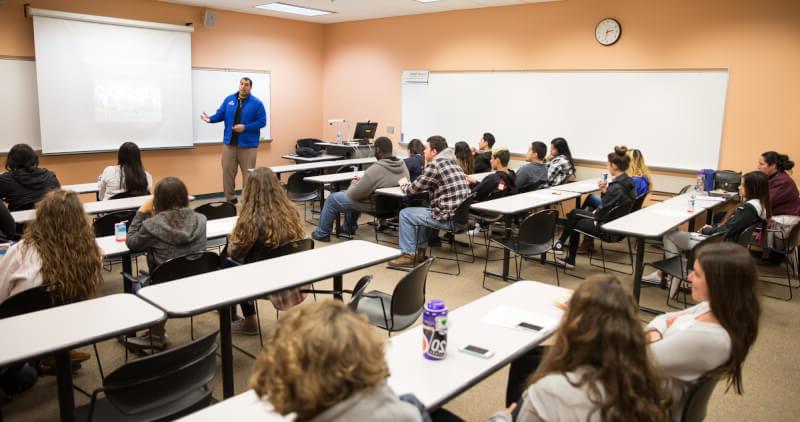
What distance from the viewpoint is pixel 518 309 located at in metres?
2.62

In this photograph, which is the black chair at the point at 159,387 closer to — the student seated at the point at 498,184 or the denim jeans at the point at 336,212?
the denim jeans at the point at 336,212

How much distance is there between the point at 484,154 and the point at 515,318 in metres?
5.41

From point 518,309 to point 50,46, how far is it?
23.2 feet

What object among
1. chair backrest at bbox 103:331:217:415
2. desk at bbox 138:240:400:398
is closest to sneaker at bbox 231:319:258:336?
desk at bbox 138:240:400:398

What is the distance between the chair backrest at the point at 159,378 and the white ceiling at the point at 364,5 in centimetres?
661

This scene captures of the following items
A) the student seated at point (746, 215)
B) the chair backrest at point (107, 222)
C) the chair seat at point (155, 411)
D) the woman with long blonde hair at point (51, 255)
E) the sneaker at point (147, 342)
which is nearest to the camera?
the chair seat at point (155, 411)

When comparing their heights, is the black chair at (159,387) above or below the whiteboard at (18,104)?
below

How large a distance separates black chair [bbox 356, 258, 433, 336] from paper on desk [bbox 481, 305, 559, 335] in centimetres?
58

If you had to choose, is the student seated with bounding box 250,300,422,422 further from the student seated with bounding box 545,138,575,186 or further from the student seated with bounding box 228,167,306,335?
the student seated with bounding box 545,138,575,186

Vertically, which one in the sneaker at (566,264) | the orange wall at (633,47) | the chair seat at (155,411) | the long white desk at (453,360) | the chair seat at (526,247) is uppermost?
the orange wall at (633,47)

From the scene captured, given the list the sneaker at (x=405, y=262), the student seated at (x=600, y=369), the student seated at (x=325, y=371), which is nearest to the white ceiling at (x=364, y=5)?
the sneaker at (x=405, y=262)

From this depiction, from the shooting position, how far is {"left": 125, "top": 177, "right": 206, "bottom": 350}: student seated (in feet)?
11.2

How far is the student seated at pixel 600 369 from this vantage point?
5.02 ft

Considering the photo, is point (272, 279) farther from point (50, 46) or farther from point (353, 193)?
point (50, 46)
